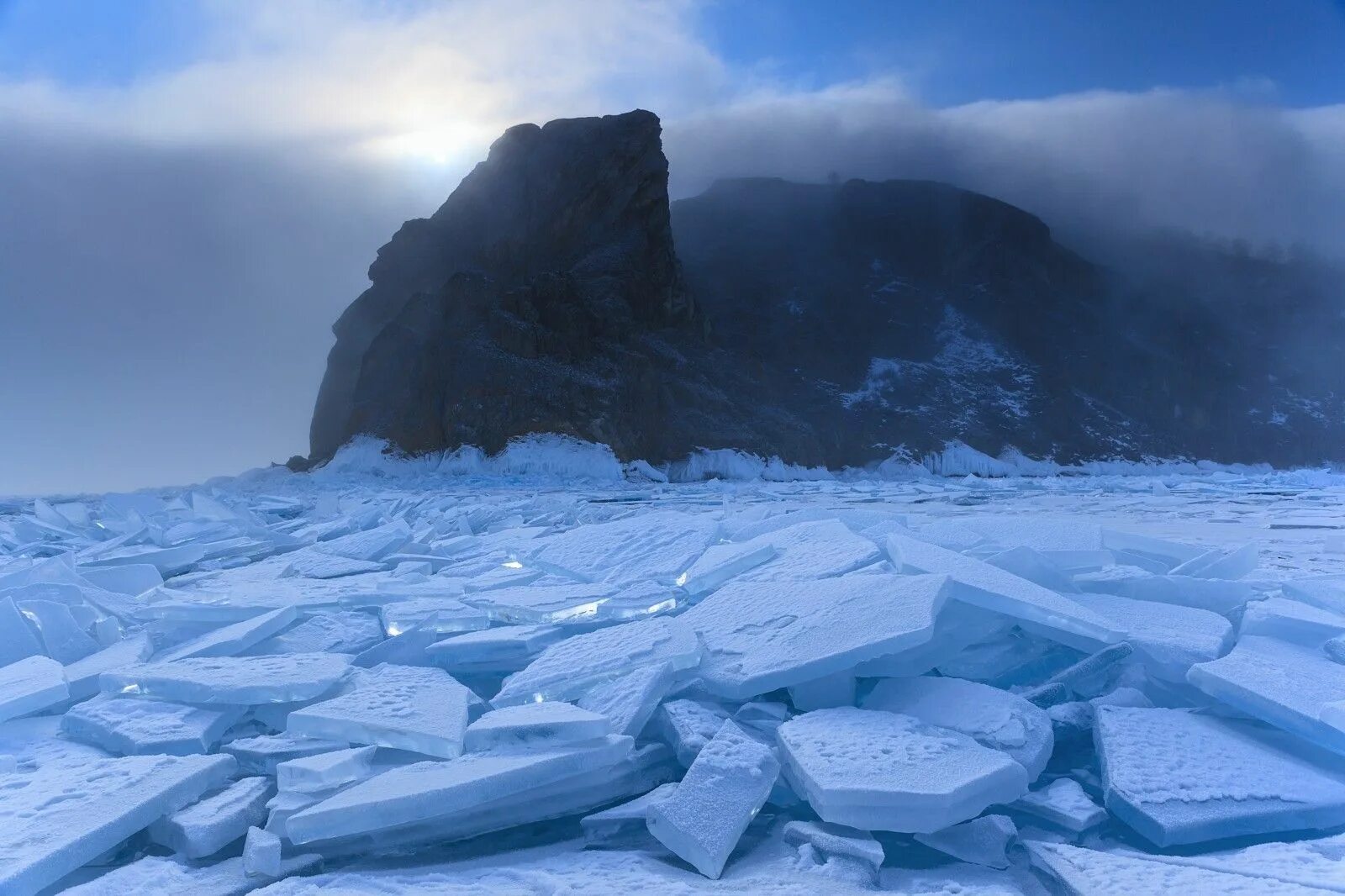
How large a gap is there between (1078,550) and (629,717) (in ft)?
9.74

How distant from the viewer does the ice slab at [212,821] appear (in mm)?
1991

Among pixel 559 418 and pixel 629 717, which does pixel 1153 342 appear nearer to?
pixel 559 418

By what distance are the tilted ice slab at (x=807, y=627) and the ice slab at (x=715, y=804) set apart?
38 centimetres

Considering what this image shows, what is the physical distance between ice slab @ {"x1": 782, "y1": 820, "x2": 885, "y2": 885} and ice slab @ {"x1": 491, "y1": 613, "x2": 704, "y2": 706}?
0.75 metres

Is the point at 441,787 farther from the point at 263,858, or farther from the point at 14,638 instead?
the point at 14,638

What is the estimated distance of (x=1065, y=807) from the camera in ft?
6.75

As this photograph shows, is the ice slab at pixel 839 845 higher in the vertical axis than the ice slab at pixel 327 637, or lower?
lower

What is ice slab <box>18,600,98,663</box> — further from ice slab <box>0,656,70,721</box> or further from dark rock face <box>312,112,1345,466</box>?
dark rock face <box>312,112,1345,466</box>

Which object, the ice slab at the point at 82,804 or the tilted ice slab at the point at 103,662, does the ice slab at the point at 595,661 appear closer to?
the ice slab at the point at 82,804

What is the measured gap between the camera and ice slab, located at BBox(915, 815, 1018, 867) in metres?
1.92

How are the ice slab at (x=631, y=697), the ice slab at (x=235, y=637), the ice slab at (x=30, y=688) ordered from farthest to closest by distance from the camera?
the ice slab at (x=235, y=637)
the ice slab at (x=30, y=688)
the ice slab at (x=631, y=697)

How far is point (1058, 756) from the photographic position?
245cm

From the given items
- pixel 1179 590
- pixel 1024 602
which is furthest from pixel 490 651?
pixel 1179 590

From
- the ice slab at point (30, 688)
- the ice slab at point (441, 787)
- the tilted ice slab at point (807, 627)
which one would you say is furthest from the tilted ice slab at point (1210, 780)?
the ice slab at point (30, 688)
